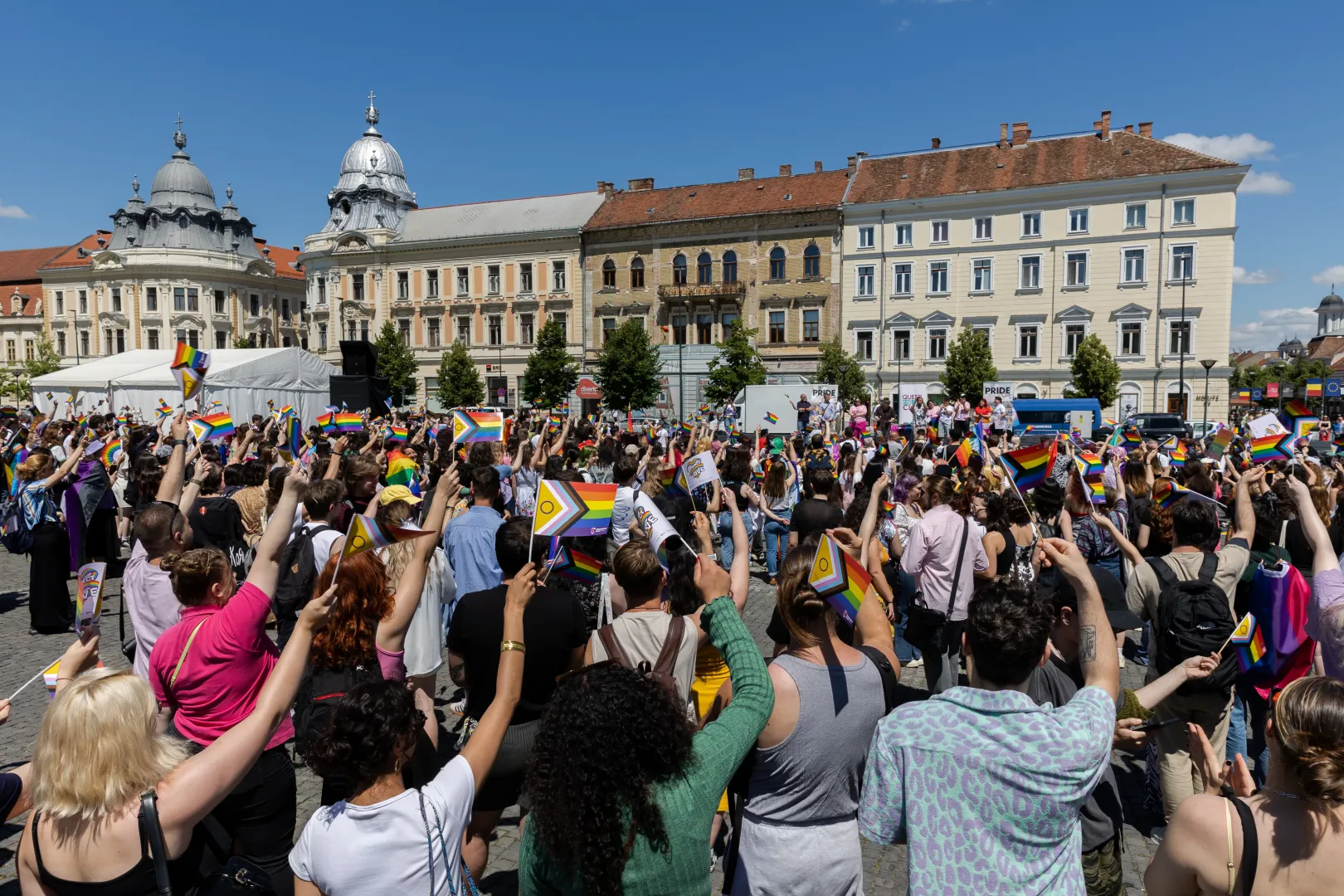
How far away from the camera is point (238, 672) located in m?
3.59

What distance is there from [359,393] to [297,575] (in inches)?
799

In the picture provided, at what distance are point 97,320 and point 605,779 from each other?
295 feet

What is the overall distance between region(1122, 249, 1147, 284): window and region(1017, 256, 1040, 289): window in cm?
409

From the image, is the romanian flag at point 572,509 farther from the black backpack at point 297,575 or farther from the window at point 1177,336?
the window at point 1177,336

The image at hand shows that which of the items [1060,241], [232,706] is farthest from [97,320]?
[232,706]

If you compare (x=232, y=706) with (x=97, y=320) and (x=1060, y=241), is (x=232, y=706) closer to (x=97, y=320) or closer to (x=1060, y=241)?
(x=1060, y=241)

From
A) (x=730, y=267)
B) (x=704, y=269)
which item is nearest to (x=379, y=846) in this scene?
(x=730, y=267)

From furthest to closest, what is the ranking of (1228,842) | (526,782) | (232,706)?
(232,706), (526,782), (1228,842)

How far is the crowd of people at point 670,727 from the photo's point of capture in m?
2.20

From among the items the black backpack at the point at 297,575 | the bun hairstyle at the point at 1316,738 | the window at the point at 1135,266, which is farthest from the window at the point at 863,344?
the bun hairstyle at the point at 1316,738

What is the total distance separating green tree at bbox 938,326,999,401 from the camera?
45062 mm

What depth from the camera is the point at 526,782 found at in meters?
2.25

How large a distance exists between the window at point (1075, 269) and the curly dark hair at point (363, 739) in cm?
4973

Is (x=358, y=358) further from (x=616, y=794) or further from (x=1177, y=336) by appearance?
(x=1177, y=336)
